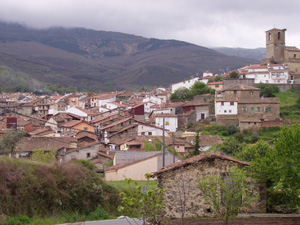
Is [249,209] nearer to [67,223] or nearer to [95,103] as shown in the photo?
[67,223]

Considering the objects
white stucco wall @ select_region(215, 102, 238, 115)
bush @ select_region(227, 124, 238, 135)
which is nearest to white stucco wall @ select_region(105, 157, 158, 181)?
bush @ select_region(227, 124, 238, 135)

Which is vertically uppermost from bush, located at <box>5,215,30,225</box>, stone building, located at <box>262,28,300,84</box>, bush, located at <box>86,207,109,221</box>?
stone building, located at <box>262,28,300,84</box>

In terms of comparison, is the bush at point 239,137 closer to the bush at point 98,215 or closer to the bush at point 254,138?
the bush at point 254,138

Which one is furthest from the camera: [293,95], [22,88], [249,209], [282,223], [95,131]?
[22,88]

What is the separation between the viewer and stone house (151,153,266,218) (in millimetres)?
12141

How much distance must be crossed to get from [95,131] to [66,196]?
35772 millimetres

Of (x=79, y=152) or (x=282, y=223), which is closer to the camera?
(x=282, y=223)

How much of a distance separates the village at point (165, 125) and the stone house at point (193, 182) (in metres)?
0.03

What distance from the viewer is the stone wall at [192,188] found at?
12133 millimetres

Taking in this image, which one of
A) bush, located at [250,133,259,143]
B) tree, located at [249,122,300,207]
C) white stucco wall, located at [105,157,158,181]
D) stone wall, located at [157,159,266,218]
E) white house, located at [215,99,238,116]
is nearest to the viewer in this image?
tree, located at [249,122,300,207]

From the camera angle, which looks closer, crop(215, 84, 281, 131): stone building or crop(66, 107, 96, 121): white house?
crop(215, 84, 281, 131): stone building

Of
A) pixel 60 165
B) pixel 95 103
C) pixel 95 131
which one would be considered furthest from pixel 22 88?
pixel 60 165

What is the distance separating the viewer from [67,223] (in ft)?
45.0

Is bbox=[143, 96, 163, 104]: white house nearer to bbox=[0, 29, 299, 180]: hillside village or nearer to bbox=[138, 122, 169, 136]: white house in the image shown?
bbox=[0, 29, 299, 180]: hillside village
